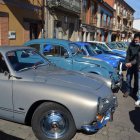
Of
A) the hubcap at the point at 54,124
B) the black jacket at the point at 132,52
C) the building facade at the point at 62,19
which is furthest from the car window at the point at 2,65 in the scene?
the building facade at the point at 62,19

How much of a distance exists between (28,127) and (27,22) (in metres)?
9.13

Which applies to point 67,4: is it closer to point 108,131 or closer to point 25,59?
point 25,59

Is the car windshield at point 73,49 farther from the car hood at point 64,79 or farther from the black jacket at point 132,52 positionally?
the car hood at point 64,79

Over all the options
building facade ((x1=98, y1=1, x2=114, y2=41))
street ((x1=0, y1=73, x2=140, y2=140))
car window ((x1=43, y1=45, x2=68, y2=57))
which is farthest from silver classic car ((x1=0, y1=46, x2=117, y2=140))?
building facade ((x1=98, y1=1, x2=114, y2=41))

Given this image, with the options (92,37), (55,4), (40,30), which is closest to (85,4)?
(92,37)

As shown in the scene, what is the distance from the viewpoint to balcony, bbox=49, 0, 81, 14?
43.1ft

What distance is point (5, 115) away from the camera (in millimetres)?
3135

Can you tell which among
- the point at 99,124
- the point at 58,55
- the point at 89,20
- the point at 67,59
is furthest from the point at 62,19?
the point at 99,124

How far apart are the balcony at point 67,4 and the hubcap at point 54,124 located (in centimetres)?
1183

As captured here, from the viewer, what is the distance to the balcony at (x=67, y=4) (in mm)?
13141

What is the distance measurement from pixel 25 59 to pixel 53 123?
1.63m

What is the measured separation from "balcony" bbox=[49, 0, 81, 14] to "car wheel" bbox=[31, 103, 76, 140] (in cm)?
1178

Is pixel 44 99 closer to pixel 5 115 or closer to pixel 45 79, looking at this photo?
pixel 45 79

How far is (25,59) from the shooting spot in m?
3.78
